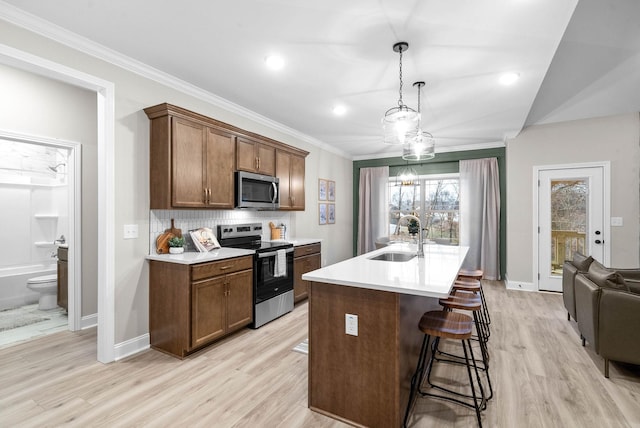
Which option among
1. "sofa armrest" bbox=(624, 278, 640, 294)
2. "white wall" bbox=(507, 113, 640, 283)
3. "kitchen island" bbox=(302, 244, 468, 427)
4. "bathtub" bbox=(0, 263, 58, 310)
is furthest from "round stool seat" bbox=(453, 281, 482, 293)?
"bathtub" bbox=(0, 263, 58, 310)

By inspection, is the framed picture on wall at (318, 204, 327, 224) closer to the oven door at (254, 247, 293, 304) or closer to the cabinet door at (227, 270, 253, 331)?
the oven door at (254, 247, 293, 304)

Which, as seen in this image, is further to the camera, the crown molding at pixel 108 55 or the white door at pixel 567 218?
the white door at pixel 567 218

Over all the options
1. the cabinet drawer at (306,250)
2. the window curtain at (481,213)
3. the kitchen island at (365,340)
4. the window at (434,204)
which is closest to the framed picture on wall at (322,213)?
the cabinet drawer at (306,250)

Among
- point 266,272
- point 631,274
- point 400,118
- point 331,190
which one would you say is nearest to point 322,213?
point 331,190

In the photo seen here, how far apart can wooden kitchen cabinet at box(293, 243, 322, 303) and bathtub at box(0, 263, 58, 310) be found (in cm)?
379

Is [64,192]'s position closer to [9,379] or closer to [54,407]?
[9,379]

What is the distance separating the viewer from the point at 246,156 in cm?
378

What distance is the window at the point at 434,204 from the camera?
641cm

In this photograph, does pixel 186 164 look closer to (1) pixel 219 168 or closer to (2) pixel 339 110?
(1) pixel 219 168

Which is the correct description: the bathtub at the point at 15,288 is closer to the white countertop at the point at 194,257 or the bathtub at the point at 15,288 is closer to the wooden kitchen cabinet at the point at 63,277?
the wooden kitchen cabinet at the point at 63,277

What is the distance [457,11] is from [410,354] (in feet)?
7.60

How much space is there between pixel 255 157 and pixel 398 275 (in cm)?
254

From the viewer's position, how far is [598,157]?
4734 mm

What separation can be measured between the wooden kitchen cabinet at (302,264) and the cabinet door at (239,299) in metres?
0.94
